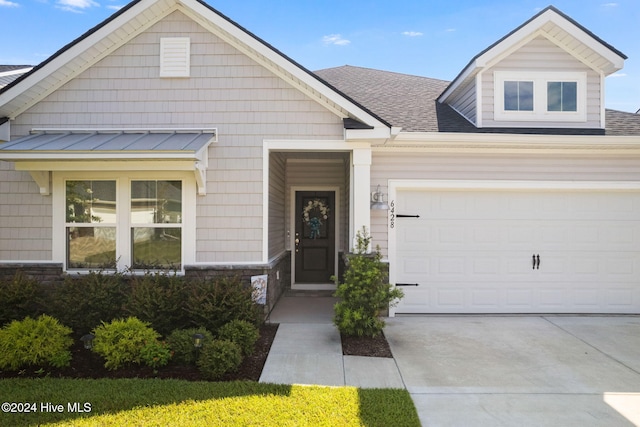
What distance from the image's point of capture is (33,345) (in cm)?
433

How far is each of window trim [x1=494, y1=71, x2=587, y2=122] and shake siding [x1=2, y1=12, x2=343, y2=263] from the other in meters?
3.28

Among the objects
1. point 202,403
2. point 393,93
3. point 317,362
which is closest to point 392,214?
point 317,362

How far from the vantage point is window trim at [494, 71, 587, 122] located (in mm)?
7246

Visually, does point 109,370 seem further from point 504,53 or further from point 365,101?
point 504,53

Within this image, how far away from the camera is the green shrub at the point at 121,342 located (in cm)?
437

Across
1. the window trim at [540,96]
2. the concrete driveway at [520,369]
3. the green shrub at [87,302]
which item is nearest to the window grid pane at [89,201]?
the green shrub at [87,302]

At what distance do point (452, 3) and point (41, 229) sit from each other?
37.4 ft

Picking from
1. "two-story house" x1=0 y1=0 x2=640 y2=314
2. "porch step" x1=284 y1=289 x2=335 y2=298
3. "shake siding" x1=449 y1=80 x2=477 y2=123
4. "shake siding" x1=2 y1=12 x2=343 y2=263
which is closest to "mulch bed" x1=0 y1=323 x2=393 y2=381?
"two-story house" x1=0 y1=0 x2=640 y2=314

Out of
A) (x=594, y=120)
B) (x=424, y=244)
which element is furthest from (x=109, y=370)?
(x=594, y=120)

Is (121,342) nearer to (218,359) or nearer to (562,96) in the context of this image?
(218,359)

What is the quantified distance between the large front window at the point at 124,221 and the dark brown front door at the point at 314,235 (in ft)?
11.5

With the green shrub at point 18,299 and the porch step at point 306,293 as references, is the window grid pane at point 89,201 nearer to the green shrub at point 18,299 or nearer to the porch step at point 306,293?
the green shrub at point 18,299

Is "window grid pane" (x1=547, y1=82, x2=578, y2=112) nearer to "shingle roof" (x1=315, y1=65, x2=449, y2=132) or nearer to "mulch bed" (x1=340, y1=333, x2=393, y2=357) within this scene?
"shingle roof" (x1=315, y1=65, x2=449, y2=132)

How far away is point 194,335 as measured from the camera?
4.57m
